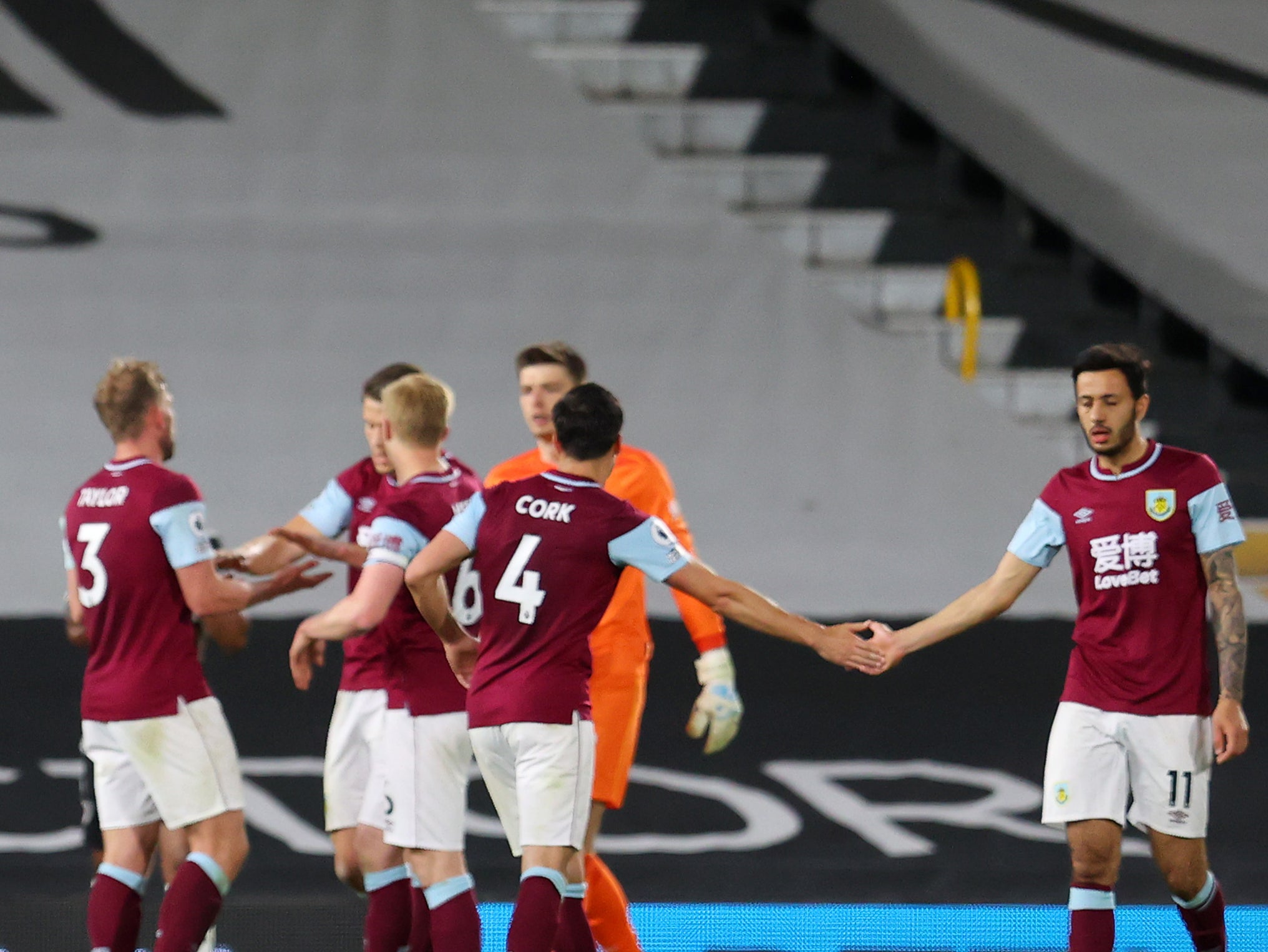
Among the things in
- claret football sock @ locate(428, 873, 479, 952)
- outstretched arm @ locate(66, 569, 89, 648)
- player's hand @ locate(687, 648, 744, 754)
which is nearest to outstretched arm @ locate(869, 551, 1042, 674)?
player's hand @ locate(687, 648, 744, 754)

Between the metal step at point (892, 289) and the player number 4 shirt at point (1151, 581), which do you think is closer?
the player number 4 shirt at point (1151, 581)

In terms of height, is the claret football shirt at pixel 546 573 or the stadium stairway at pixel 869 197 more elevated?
the stadium stairway at pixel 869 197

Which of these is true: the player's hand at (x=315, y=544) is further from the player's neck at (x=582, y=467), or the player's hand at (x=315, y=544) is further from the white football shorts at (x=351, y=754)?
the player's neck at (x=582, y=467)

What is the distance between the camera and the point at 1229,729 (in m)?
4.47

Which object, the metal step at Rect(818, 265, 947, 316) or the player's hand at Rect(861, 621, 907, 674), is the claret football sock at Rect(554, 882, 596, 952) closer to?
the player's hand at Rect(861, 621, 907, 674)

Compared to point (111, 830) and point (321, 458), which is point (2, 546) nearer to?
point (321, 458)

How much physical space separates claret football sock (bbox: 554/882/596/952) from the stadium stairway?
5.98m

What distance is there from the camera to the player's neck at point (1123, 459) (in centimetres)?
469

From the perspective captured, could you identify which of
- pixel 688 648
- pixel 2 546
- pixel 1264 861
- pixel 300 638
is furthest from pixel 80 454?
pixel 1264 861

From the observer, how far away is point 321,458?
9.34 m

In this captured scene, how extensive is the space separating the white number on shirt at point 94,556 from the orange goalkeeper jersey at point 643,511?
1201 mm

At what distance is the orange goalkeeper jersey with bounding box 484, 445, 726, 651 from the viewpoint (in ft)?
17.1

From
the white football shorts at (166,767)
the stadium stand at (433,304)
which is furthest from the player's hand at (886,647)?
the stadium stand at (433,304)

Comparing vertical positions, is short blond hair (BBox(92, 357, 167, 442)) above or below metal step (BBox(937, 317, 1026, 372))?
below
